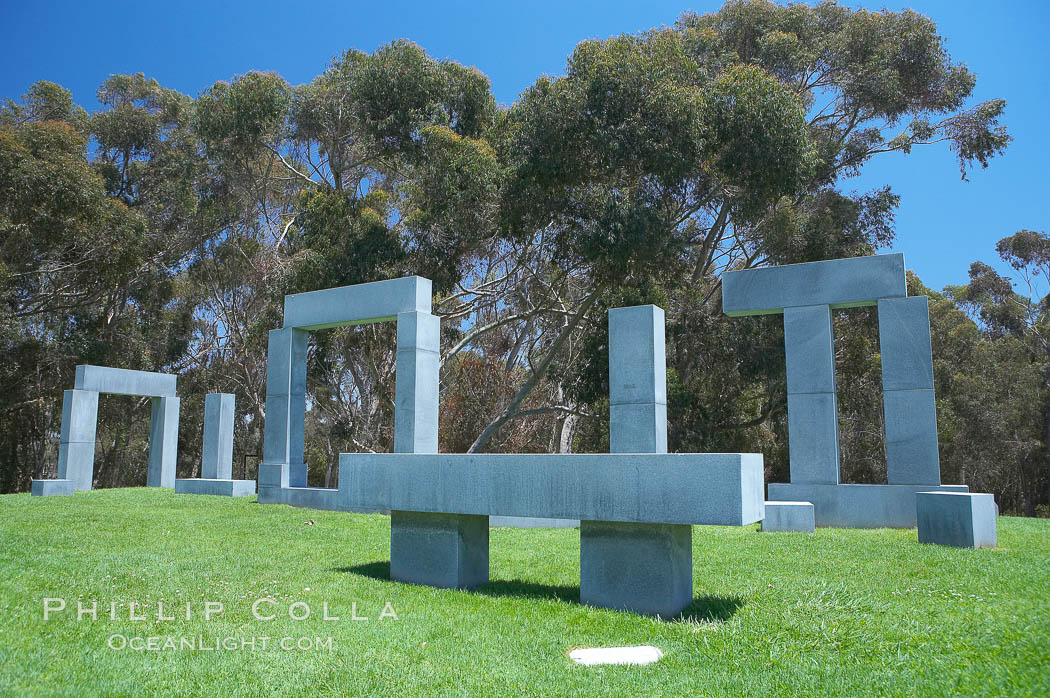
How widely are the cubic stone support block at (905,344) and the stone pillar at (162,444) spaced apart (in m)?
19.0

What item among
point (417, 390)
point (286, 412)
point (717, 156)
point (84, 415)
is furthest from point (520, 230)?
point (84, 415)

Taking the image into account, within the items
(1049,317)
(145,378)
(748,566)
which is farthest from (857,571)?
(1049,317)

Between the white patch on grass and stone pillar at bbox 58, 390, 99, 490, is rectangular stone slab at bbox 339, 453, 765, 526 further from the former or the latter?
stone pillar at bbox 58, 390, 99, 490

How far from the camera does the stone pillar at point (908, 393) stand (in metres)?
12.4

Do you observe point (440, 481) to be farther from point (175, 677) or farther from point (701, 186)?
point (701, 186)

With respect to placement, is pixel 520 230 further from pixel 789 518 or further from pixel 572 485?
pixel 572 485

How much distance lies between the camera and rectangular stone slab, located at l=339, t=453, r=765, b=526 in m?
6.16

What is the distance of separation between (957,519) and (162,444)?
66.3 ft

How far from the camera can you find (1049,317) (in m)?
27.6

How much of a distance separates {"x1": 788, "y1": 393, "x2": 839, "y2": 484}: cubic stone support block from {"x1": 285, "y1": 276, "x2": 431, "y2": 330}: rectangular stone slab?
6882 mm

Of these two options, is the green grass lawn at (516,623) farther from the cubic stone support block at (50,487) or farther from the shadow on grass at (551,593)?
the cubic stone support block at (50,487)

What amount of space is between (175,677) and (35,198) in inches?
836

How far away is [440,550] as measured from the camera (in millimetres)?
7844

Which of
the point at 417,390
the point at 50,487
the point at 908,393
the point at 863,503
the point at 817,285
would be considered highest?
the point at 817,285
